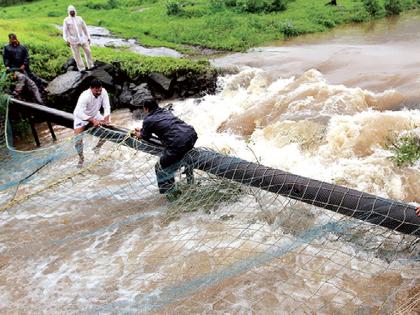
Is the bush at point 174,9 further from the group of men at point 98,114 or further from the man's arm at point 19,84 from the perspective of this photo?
the man's arm at point 19,84

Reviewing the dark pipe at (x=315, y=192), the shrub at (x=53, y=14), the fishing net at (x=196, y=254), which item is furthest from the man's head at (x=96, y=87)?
the shrub at (x=53, y=14)

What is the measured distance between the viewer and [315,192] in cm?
409

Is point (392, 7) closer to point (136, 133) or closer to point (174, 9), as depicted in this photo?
point (174, 9)

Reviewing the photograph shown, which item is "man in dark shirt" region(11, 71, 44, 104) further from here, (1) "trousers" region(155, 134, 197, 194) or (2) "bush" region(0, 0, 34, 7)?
(2) "bush" region(0, 0, 34, 7)

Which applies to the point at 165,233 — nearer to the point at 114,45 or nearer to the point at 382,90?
the point at 382,90

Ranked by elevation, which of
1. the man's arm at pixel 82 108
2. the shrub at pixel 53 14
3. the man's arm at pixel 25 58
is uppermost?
the shrub at pixel 53 14

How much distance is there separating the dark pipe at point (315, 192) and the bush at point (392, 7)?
2018 centimetres

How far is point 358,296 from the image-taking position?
4.46m

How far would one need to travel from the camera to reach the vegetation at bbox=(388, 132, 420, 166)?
6.92 metres

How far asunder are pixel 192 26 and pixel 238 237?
58.9 ft

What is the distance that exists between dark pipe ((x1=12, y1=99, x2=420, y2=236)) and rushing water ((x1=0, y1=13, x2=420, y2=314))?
1.41 feet

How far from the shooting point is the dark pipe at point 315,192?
12.0ft

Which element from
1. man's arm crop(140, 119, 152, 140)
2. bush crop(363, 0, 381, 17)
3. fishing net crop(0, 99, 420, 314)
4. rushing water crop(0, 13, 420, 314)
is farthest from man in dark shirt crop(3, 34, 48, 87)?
bush crop(363, 0, 381, 17)

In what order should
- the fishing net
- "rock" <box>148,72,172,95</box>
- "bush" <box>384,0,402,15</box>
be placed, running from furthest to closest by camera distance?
"bush" <box>384,0,402,15</box>, "rock" <box>148,72,172,95</box>, the fishing net
